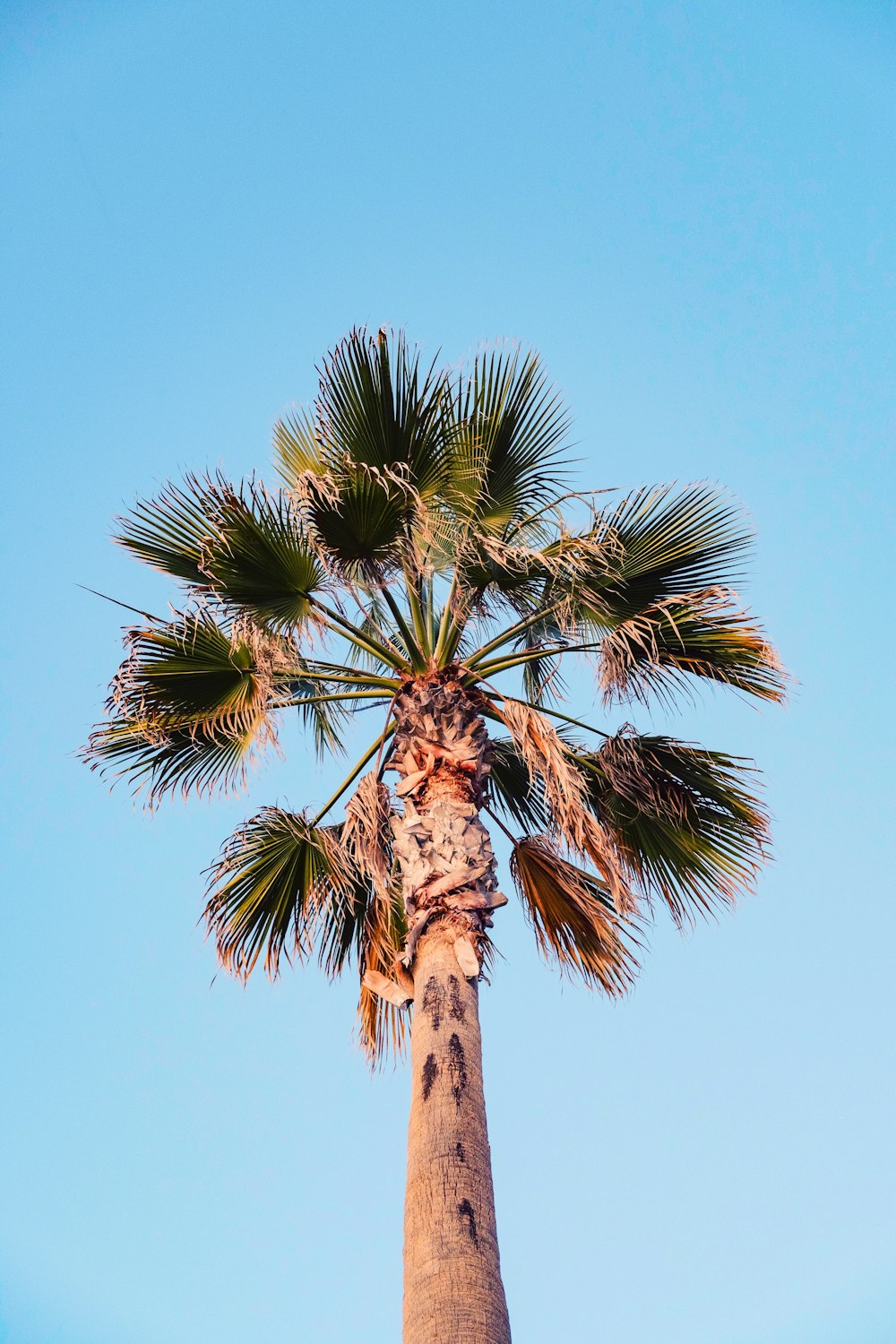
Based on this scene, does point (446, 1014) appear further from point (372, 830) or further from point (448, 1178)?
point (372, 830)

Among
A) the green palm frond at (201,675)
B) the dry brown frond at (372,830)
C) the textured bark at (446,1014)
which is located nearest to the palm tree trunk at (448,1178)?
the textured bark at (446,1014)

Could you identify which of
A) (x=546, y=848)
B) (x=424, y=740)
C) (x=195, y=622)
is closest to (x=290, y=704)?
(x=195, y=622)

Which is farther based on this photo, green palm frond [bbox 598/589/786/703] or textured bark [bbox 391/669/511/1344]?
green palm frond [bbox 598/589/786/703]

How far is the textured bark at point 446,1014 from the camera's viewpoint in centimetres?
450

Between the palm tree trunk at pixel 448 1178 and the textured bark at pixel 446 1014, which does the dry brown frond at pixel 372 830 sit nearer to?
the textured bark at pixel 446 1014

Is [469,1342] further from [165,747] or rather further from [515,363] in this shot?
[515,363]

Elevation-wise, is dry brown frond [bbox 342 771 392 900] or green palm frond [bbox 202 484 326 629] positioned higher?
green palm frond [bbox 202 484 326 629]

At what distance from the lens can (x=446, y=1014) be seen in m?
5.57

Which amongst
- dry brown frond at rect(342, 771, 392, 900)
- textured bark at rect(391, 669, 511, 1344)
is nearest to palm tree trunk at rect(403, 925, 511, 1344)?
textured bark at rect(391, 669, 511, 1344)

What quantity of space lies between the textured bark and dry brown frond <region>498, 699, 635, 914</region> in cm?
25

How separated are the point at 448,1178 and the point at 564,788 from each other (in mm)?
2368

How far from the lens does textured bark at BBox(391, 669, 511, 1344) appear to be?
177 inches

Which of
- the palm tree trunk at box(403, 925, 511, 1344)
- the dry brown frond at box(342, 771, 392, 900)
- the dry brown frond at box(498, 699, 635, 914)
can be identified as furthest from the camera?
the dry brown frond at box(342, 771, 392, 900)

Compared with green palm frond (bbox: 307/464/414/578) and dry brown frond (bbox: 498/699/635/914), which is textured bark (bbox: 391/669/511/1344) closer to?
dry brown frond (bbox: 498/699/635/914)
